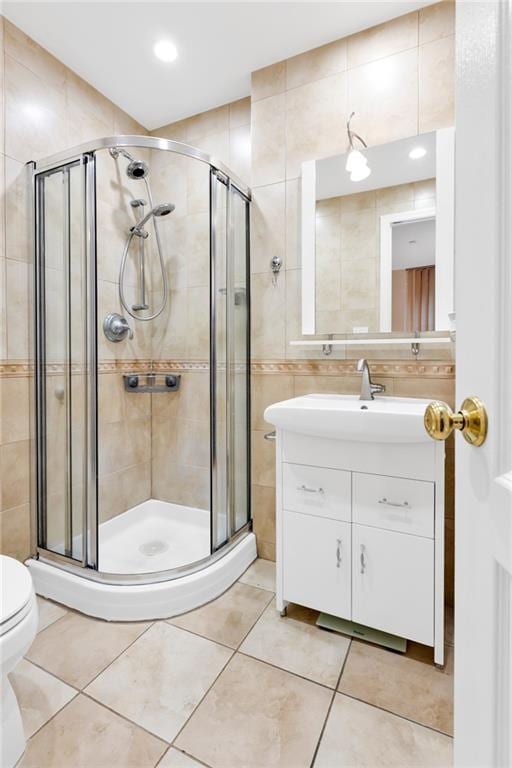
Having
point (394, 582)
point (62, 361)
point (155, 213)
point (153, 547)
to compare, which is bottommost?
point (153, 547)

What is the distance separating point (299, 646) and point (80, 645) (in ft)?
2.69

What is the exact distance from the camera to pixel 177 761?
103cm

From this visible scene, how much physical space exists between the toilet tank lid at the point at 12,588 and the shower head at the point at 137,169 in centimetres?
179

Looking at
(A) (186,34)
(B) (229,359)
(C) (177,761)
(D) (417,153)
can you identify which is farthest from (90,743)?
(A) (186,34)

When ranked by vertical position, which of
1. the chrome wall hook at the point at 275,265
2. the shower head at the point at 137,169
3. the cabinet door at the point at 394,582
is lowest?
the cabinet door at the point at 394,582

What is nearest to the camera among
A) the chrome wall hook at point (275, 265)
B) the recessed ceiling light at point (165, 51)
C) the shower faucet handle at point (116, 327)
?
the recessed ceiling light at point (165, 51)

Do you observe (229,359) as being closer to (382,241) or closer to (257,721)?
(382,241)

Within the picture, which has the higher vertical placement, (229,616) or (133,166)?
(133,166)

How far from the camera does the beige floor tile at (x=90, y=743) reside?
103 cm

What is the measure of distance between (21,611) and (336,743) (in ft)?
3.11

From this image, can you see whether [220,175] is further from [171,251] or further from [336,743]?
[336,743]

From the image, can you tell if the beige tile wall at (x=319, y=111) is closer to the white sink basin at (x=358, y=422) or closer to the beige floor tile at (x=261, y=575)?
the white sink basin at (x=358, y=422)

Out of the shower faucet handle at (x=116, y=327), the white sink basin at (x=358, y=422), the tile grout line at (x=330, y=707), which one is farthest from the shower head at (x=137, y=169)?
the tile grout line at (x=330, y=707)

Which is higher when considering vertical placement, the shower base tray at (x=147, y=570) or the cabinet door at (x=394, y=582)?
the cabinet door at (x=394, y=582)
